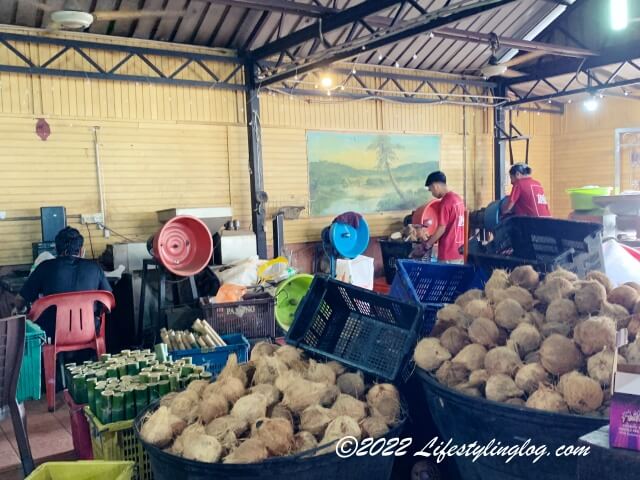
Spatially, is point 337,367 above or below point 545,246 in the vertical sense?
below

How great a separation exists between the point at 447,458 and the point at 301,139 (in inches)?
296

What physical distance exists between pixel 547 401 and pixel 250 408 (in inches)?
46.4

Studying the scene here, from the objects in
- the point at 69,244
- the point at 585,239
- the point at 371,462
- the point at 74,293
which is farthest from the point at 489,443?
the point at 69,244

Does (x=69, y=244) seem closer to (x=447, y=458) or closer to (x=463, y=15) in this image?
(x=447, y=458)

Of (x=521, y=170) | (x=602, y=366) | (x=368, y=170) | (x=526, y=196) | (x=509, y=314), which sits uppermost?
Answer: (x=368, y=170)

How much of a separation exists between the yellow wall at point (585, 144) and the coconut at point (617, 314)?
11.6 metres

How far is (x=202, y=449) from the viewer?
2.13 m

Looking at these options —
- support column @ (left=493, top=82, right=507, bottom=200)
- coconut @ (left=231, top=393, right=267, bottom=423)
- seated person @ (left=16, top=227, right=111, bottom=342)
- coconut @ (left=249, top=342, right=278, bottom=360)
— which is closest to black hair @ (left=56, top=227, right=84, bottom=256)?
seated person @ (left=16, top=227, right=111, bottom=342)

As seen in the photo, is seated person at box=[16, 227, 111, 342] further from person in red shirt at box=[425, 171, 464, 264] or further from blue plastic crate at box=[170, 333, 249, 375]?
person in red shirt at box=[425, 171, 464, 264]

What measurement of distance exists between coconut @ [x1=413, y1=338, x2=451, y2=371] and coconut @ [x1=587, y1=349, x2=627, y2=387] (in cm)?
59

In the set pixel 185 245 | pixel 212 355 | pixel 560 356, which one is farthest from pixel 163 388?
pixel 185 245

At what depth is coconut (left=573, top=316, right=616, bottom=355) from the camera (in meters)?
2.25

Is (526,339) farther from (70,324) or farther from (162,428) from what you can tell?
(70,324)

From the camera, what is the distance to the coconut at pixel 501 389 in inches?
88.0
